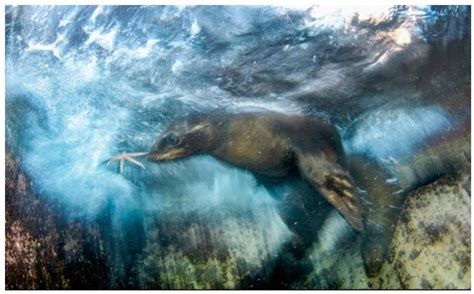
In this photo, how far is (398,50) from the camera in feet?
16.8

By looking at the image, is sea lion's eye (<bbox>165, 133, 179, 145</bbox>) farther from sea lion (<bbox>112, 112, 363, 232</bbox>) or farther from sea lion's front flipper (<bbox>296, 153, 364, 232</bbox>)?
sea lion's front flipper (<bbox>296, 153, 364, 232</bbox>)

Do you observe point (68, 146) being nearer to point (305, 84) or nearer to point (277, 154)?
point (277, 154)

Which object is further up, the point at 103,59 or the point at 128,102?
the point at 103,59

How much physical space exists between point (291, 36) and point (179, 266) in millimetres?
2704

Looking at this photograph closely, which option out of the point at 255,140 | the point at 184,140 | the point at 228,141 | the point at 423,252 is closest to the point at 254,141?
the point at 255,140

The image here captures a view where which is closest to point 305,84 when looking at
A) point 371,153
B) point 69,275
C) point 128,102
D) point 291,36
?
point 291,36

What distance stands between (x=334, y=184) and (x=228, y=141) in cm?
123

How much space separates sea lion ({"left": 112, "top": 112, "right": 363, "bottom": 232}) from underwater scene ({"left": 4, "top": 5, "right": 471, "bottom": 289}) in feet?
0.05

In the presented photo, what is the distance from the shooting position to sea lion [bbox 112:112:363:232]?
5.15 metres

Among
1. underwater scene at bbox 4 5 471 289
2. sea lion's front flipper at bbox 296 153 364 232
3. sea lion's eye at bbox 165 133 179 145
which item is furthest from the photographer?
sea lion's eye at bbox 165 133 179 145

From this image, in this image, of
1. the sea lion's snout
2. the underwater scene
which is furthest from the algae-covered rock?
the sea lion's snout

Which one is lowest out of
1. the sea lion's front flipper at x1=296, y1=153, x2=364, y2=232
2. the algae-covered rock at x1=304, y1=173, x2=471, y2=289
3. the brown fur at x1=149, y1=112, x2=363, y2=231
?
the algae-covered rock at x1=304, y1=173, x2=471, y2=289

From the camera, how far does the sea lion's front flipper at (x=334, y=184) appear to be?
4719 millimetres

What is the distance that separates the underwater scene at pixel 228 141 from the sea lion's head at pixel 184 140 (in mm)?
16
